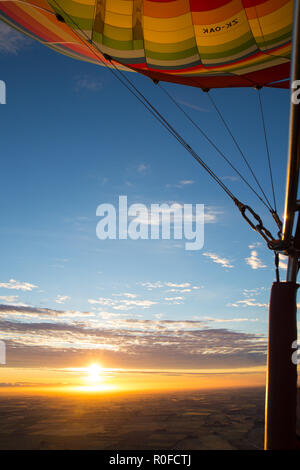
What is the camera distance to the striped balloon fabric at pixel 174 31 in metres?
11.1

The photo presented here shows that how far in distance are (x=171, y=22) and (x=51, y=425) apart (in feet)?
559

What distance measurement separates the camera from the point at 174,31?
1169cm

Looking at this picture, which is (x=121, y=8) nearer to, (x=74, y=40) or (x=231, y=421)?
(x=74, y=40)

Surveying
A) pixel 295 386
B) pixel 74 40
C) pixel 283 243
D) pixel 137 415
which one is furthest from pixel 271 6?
pixel 137 415

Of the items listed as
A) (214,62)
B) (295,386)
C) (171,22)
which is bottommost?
(295,386)

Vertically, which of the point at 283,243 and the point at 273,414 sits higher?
the point at 283,243

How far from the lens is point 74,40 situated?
12.6m

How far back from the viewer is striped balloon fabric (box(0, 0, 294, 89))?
11.1 m

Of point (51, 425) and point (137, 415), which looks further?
point (137, 415)

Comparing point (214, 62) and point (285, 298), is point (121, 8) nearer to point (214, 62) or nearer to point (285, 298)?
point (214, 62)

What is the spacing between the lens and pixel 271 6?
1103 centimetres
